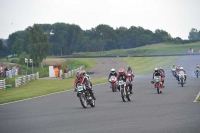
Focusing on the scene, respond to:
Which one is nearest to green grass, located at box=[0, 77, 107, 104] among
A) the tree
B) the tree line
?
the tree

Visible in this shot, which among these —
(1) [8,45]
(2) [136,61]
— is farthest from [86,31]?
(2) [136,61]

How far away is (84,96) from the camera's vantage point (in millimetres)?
20078

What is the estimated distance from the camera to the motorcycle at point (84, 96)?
1958 centimetres

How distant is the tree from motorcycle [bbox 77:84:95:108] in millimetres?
82886

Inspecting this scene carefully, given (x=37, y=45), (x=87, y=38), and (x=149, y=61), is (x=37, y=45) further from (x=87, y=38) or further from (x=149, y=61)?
(x=87, y=38)

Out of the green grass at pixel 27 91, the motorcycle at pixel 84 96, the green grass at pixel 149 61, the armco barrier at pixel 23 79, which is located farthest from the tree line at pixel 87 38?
the motorcycle at pixel 84 96

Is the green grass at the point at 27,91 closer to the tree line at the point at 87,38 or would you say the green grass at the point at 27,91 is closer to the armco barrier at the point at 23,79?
the armco barrier at the point at 23,79

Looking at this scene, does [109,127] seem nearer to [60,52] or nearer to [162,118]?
[162,118]

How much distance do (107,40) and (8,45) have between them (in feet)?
142

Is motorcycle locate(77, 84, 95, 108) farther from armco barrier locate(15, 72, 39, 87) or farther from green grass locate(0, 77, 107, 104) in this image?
armco barrier locate(15, 72, 39, 87)

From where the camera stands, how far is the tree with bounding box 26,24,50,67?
105 m

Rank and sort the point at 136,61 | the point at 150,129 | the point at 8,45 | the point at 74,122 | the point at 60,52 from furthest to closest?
the point at 60,52 → the point at 8,45 → the point at 136,61 → the point at 74,122 → the point at 150,129

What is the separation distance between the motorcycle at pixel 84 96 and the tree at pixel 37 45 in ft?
272

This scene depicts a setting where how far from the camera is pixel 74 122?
15062 millimetres
